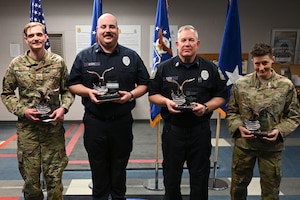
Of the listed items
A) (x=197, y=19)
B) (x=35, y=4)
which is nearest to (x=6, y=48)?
(x=35, y=4)

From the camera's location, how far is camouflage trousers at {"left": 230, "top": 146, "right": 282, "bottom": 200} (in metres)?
2.34

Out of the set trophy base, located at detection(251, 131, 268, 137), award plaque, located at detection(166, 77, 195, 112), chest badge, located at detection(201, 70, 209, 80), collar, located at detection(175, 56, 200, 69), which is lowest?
trophy base, located at detection(251, 131, 268, 137)

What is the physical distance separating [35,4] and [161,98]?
6.57 ft

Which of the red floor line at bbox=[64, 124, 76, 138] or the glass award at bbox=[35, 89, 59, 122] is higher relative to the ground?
the glass award at bbox=[35, 89, 59, 122]

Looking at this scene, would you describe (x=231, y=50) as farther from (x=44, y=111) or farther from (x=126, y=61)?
(x=44, y=111)

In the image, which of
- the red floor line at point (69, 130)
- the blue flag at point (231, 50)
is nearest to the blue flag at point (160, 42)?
the blue flag at point (231, 50)

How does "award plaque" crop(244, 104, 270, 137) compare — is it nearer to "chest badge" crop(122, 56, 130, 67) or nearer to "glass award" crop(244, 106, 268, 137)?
"glass award" crop(244, 106, 268, 137)

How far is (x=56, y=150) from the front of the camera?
8.13 ft

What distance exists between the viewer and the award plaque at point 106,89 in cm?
225

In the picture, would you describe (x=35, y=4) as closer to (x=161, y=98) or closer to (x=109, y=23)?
(x=109, y=23)

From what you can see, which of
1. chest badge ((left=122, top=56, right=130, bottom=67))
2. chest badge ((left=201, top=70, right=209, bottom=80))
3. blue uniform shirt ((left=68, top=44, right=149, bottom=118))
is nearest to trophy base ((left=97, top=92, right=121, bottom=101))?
blue uniform shirt ((left=68, top=44, right=149, bottom=118))

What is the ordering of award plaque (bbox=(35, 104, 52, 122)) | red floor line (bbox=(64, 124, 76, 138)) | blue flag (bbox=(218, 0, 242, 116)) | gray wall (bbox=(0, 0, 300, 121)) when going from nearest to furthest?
1. award plaque (bbox=(35, 104, 52, 122))
2. blue flag (bbox=(218, 0, 242, 116))
3. red floor line (bbox=(64, 124, 76, 138))
4. gray wall (bbox=(0, 0, 300, 121))

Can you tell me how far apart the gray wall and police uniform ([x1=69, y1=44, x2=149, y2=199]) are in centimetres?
387

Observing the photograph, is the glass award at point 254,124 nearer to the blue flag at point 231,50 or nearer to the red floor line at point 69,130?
the blue flag at point 231,50
